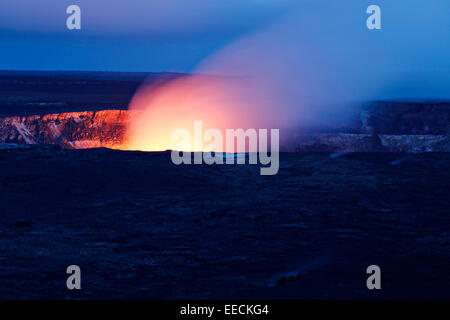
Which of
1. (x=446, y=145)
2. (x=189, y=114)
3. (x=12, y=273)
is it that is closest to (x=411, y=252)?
(x=12, y=273)

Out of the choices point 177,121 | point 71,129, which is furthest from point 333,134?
point 71,129

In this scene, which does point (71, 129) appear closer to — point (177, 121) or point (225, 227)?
point (177, 121)

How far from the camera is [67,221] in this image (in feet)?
19.7

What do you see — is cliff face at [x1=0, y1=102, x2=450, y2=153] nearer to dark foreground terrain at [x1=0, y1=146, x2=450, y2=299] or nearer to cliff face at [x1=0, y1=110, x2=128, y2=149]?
cliff face at [x1=0, y1=110, x2=128, y2=149]

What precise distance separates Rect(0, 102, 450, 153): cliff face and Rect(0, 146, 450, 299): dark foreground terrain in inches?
211

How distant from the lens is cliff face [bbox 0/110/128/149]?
15375 mm

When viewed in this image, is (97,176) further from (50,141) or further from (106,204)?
(50,141)

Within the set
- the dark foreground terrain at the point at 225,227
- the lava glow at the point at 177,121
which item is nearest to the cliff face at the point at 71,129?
the lava glow at the point at 177,121

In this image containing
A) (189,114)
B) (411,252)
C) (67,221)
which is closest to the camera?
Answer: (411,252)

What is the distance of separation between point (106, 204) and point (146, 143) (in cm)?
916

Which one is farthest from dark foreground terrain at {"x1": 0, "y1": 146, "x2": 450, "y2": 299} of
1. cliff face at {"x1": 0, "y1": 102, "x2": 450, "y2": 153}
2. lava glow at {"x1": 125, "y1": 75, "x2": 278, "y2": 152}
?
lava glow at {"x1": 125, "y1": 75, "x2": 278, "y2": 152}

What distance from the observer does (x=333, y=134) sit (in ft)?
49.4

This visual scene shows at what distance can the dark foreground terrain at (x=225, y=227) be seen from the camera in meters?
4.13

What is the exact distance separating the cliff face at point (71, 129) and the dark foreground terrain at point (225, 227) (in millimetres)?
6314
